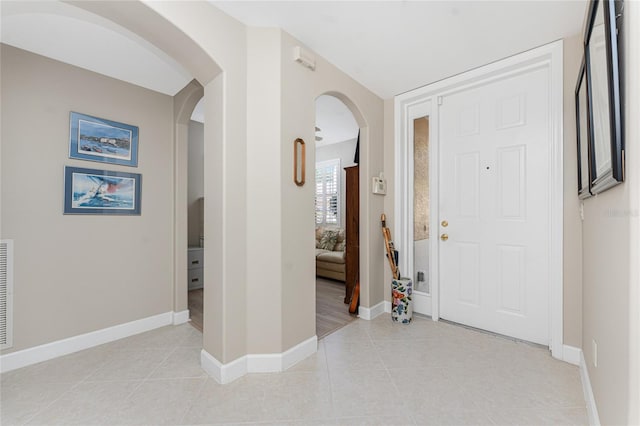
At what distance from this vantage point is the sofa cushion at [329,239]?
17.3 ft

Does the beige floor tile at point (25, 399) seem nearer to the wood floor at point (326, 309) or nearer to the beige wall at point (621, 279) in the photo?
the wood floor at point (326, 309)

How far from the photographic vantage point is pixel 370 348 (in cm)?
230

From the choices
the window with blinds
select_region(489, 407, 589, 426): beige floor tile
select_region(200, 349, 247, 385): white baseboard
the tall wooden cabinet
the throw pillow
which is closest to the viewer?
select_region(489, 407, 589, 426): beige floor tile

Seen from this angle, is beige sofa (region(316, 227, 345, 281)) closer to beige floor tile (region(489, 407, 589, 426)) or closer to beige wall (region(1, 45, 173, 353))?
beige wall (region(1, 45, 173, 353))

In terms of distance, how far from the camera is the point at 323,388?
1.78 m

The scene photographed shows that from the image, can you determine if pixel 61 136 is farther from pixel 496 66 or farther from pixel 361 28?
pixel 496 66

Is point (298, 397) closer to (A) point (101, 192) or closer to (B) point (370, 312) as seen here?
(B) point (370, 312)

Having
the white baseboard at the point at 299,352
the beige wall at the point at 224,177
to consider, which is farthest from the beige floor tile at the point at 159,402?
the white baseboard at the point at 299,352

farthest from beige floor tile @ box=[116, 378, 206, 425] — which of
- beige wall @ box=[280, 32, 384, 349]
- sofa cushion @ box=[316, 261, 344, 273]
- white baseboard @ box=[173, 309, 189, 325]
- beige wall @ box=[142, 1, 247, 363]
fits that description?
sofa cushion @ box=[316, 261, 344, 273]

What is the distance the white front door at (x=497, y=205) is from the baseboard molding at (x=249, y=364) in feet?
5.62

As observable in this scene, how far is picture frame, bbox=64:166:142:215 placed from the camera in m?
2.30

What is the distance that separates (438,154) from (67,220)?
3.46 metres

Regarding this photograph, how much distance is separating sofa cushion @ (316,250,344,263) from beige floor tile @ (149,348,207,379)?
2.66 m

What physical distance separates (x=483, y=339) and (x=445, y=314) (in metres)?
0.45
